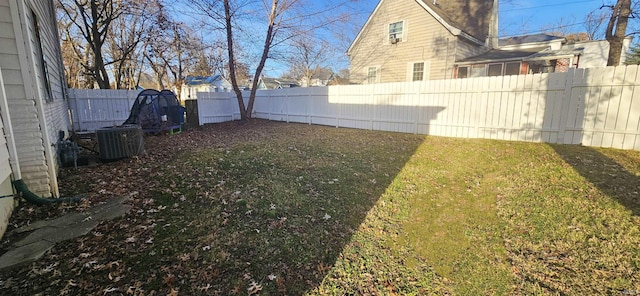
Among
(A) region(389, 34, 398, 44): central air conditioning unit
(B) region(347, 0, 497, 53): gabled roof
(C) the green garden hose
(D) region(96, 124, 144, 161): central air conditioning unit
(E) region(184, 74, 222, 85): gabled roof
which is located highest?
(B) region(347, 0, 497, 53): gabled roof

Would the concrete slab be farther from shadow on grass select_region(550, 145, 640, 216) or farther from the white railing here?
the white railing

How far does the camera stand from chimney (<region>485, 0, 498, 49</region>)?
16234 mm

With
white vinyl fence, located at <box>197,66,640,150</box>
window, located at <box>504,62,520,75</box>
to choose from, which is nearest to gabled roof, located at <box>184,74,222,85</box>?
white vinyl fence, located at <box>197,66,640,150</box>

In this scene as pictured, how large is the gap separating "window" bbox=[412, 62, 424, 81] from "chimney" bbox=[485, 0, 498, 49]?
4584 mm

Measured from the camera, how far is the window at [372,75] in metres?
17.4

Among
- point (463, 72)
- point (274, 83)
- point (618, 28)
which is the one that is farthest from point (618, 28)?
point (274, 83)

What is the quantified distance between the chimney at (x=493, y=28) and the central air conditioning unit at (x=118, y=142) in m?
18.4

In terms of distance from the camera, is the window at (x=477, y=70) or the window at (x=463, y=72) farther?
the window at (x=463, y=72)

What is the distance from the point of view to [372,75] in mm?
17609

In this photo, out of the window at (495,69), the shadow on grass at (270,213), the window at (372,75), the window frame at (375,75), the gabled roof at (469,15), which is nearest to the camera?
the shadow on grass at (270,213)

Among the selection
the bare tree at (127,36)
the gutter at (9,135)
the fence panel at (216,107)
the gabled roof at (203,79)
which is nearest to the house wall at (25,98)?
the gutter at (9,135)

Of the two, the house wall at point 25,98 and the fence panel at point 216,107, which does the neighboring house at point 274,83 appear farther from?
the house wall at point 25,98

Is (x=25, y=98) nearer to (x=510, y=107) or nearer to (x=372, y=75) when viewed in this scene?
(x=510, y=107)

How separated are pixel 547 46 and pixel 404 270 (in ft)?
58.8
